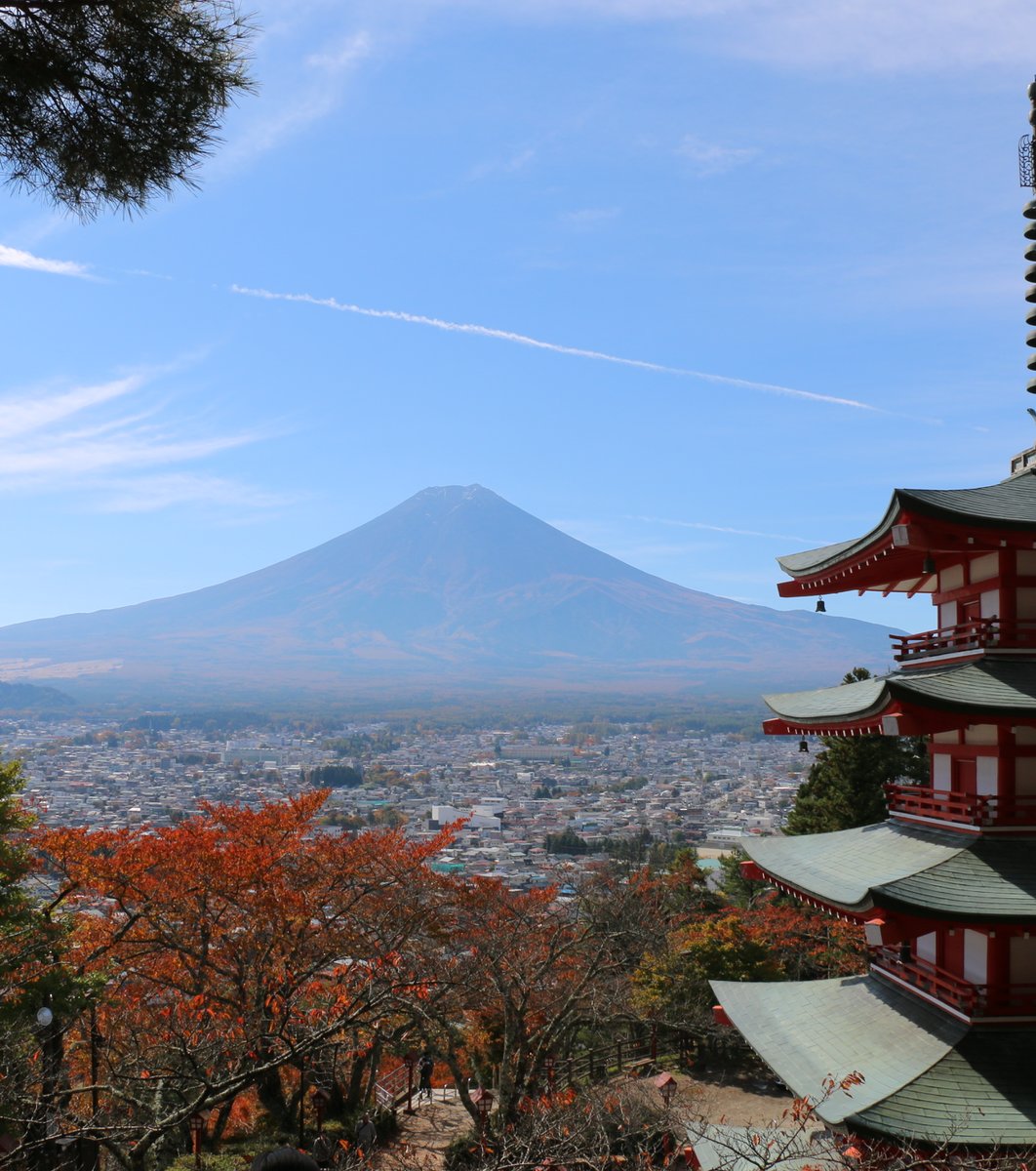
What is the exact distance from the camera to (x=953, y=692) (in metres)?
7.79

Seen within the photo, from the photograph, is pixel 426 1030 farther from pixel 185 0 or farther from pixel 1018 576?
pixel 185 0

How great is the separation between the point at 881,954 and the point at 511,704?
15885 centimetres

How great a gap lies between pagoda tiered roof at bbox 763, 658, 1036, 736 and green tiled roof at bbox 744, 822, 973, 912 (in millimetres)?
1064

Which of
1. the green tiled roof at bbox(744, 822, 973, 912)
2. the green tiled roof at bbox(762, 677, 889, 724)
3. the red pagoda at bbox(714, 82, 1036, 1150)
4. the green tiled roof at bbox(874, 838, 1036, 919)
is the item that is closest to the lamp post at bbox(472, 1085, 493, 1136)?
the red pagoda at bbox(714, 82, 1036, 1150)

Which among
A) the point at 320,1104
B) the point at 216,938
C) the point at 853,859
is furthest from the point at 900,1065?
the point at 216,938

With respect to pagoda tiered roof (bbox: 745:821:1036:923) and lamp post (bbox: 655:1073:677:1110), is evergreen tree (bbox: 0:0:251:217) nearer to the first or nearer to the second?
pagoda tiered roof (bbox: 745:821:1036:923)

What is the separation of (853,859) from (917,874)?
1548mm

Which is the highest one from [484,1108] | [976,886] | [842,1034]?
[976,886]

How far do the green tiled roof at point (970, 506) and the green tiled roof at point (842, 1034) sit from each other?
151 inches

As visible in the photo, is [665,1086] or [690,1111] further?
[665,1086]

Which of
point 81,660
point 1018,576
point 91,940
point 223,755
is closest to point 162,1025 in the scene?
point 91,940

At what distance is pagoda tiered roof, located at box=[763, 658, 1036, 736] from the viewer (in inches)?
292

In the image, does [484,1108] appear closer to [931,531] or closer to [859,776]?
[931,531]

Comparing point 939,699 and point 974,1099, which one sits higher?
point 939,699
